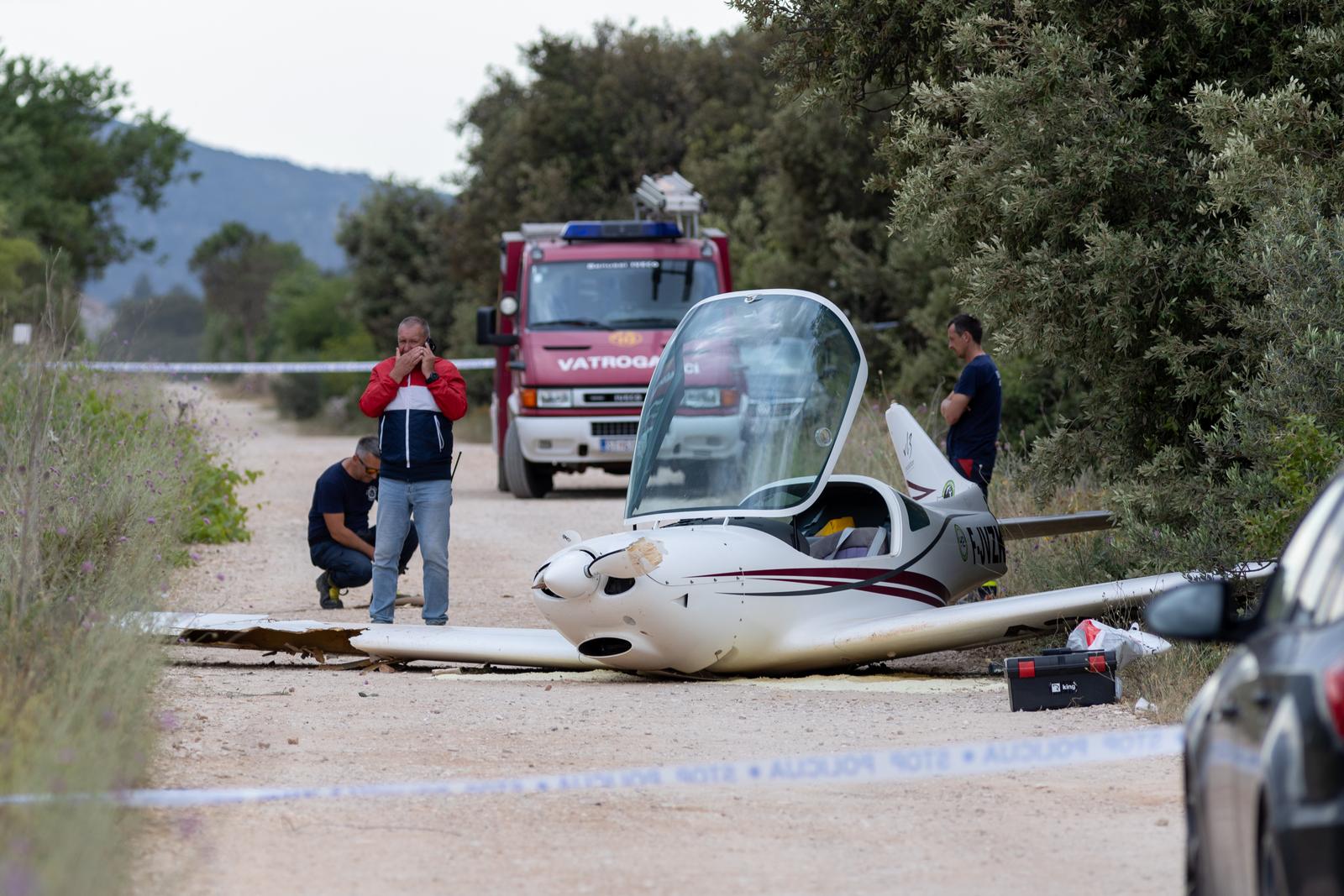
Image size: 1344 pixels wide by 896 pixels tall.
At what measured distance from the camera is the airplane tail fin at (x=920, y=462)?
459 inches

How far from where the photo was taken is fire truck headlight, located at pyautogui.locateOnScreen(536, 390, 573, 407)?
21.0 metres

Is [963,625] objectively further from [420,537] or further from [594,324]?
[594,324]

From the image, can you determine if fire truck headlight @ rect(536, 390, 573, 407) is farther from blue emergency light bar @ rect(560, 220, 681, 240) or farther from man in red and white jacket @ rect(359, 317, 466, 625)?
man in red and white jacket @ rect(359, 317, 466, 625)

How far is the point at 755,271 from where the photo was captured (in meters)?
30.9

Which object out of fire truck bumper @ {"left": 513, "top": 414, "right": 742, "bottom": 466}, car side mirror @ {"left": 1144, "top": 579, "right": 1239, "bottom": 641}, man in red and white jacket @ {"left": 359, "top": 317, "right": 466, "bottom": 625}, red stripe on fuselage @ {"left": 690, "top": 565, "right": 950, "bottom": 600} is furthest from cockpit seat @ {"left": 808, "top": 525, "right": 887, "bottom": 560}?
fire truck bumper @ {"left": 513, "top": 414, "right": 742, "bottom": 466}

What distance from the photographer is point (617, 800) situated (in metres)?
6.75

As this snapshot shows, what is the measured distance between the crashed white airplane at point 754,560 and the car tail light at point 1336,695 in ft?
19.2

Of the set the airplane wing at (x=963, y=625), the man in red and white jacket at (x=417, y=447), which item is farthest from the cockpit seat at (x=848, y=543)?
the man in red and white jacket at (x=417, y=447)

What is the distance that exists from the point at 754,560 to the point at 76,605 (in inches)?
138

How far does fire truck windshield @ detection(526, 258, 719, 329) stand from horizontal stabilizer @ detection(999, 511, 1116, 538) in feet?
31.2

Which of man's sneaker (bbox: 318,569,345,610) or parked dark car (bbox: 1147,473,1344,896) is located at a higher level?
parked dark car (bbox: 1147,473,1344,896)

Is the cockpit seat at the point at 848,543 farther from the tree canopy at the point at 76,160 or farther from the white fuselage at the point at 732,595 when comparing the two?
the tree canopy at the point at 76,160

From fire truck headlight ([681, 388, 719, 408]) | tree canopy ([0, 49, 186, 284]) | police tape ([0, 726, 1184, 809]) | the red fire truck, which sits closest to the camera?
police tape ([0, 726, 1184, 809])

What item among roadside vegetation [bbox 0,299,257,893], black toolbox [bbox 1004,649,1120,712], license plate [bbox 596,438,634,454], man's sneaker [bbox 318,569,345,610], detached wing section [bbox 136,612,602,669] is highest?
roadside vegetation [bbox 0,299,257,893]
